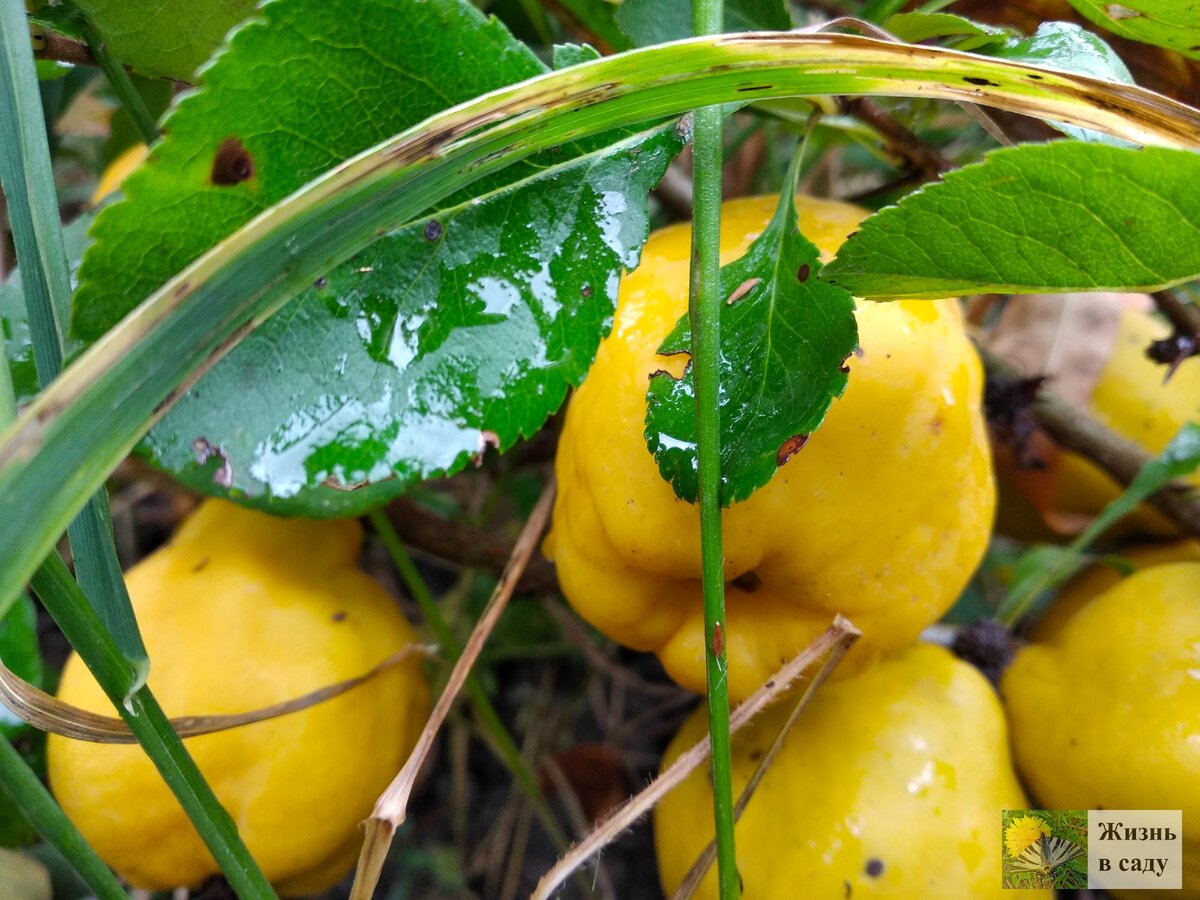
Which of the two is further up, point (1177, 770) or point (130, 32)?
point (130, 32)

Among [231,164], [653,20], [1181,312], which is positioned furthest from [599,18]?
[1181,312]

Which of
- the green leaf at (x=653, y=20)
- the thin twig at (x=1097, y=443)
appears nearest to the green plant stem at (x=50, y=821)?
the green leaf at (x=653, y=20)

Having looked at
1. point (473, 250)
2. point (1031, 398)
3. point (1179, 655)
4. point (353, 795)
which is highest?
point (1031, 398)

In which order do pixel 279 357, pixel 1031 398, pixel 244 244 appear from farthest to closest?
pixel 1031 398 < pixel 279 357 < pixel 244 244

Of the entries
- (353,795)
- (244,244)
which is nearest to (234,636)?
(353,795)

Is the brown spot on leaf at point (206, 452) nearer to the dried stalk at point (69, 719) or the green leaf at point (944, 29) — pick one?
the dried stalk at point (69, 719)

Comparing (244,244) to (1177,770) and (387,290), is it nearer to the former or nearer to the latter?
(387,290)

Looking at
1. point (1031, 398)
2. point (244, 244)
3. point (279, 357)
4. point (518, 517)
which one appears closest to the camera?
point (244, 244)
